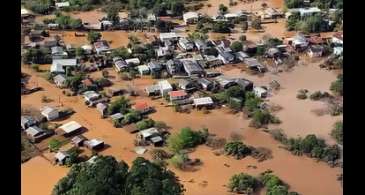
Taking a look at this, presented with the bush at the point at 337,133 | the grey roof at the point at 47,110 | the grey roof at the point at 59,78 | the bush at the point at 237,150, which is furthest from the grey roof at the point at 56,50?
the bush at the point at 337,133

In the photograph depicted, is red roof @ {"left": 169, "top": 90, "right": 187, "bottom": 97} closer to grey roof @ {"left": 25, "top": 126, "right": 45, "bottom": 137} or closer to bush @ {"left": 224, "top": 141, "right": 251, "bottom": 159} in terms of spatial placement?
bush @ {"left": 224, "top": 141, "right": 251, "bottom": 159}

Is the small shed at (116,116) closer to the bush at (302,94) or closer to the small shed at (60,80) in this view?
the small shed at (60,80)

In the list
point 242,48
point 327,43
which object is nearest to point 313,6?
point 327,43

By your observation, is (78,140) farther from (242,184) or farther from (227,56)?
(227,56)

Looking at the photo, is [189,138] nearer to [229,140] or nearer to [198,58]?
[229,140]

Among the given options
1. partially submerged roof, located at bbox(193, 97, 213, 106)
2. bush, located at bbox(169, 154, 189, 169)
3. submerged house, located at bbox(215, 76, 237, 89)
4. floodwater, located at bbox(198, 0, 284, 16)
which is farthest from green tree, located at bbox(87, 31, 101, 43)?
bush, located at bbox(169, 154, 189, 169)
